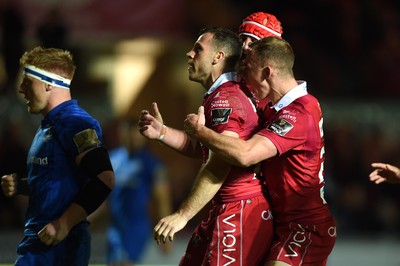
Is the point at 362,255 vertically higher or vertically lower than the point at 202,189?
lower

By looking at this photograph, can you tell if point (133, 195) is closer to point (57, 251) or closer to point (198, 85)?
point (57, 251)

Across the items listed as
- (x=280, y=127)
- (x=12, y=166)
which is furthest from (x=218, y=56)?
(x=12, y=166)

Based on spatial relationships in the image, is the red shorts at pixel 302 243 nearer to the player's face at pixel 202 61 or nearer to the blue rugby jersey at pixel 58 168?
the player's face at pixel 202 61

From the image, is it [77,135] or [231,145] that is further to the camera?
[77,135]

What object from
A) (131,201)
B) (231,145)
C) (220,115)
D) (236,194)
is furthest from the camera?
(131,201)

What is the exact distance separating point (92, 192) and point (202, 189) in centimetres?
65

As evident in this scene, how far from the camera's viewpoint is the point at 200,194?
5.76 metres

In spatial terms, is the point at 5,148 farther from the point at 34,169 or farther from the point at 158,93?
the point at 34,169

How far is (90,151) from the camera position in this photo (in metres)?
5.64

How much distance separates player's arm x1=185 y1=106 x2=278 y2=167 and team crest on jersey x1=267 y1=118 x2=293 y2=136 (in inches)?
4.2

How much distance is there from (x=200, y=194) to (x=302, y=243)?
0.71 metres

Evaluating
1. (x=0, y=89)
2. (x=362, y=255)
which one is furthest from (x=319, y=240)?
(x=0, y=89)

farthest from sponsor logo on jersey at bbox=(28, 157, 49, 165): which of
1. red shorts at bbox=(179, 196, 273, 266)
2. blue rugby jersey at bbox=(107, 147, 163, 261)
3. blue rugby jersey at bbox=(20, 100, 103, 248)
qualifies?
blue rugby jersey at bbox=(107, 147, 163, 261)

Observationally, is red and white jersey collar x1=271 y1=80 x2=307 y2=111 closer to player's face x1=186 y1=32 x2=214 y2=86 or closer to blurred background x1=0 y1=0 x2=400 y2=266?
player's face x1=186 y1=32 x2=214 y2=86
